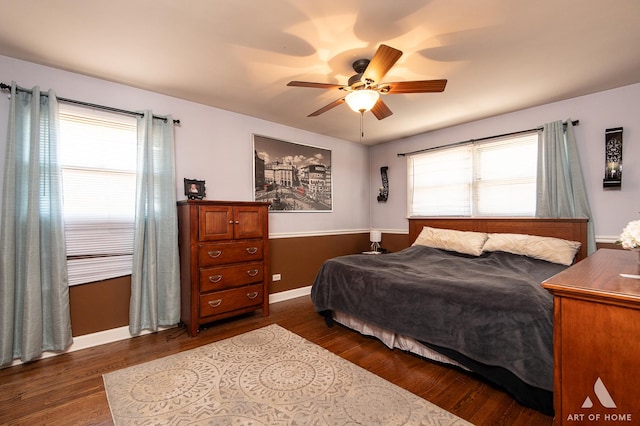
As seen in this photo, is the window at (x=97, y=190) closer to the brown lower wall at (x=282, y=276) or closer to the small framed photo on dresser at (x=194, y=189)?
the brown lower wall at (x=282, y=276)

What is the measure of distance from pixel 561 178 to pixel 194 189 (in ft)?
13.7

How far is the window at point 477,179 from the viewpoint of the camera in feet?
11.7

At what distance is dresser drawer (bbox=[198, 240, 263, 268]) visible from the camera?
2.89m

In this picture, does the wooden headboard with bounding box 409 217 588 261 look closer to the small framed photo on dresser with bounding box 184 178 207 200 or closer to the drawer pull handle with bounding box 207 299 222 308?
the drawer pull handle with bounding box 207 299 222 308

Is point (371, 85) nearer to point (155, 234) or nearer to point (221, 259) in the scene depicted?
point (221, 259)

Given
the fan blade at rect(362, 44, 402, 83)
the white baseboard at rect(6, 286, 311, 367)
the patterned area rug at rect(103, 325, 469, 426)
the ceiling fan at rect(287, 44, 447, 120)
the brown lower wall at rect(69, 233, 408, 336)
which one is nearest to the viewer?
the patterned area rug at rect(103, 325, 469, 426)

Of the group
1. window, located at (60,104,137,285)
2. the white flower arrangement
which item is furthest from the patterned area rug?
the white flower arrangement

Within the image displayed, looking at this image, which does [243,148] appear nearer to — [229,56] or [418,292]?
[229,56]

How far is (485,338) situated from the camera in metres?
1.85

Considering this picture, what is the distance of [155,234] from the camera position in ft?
9.45

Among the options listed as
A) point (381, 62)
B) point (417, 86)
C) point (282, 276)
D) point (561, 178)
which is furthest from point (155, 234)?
point (561, 178)

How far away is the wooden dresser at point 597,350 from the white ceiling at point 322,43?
69.3 inches

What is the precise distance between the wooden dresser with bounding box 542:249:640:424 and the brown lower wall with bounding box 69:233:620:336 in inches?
111

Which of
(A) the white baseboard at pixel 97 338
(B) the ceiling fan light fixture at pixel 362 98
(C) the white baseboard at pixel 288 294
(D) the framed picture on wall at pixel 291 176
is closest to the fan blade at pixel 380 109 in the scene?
(B) the ceiling fan light fixture at pixel 362 98
